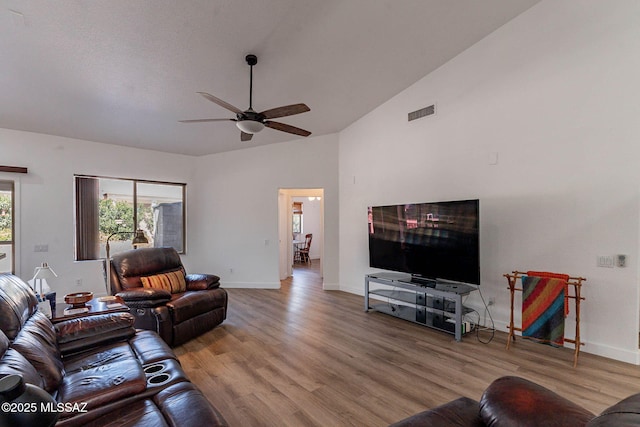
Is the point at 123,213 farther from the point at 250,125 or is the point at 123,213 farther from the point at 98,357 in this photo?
the point at 98,357

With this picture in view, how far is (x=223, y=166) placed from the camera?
6559 mm

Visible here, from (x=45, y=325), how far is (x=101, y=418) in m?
1.14

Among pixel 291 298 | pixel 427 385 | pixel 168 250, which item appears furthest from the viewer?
pixel 291 298

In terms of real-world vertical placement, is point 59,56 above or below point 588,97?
above

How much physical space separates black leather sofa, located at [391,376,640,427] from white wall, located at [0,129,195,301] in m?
6.29

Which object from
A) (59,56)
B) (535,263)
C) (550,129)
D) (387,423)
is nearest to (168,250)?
(59,56)

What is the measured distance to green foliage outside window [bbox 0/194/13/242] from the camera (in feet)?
15.5

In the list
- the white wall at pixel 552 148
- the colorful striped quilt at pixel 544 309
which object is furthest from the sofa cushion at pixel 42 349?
the white wall at pixel 552 148

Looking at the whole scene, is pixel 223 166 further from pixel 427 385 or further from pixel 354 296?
pixel 427 385

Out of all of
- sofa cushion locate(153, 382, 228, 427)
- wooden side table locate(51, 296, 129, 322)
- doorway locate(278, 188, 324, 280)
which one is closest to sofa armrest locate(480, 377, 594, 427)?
sofa cushion locate(153, 382, 228, 427)

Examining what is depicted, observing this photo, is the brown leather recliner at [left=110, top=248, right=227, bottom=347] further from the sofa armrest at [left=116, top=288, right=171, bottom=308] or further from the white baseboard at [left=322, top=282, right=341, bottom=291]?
the white baseboard at [left=322, top=282, right=341, bottom=291]

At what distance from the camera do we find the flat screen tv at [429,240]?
11.4 feet

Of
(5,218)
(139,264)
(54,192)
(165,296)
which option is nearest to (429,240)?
(165,296)

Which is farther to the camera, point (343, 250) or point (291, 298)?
point (343, 250)
